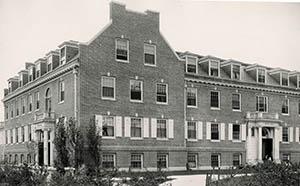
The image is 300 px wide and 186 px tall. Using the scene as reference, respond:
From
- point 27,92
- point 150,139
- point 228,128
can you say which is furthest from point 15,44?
point 228,128

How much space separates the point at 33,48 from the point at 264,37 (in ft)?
25.7

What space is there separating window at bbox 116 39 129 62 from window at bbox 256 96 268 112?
9.66 metres

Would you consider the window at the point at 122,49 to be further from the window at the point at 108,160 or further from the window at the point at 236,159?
the window at the point at 236,159

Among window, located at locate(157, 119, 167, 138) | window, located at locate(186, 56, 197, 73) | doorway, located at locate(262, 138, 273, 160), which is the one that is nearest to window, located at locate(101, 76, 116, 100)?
window, located at locate(157, 119, 167, 138)

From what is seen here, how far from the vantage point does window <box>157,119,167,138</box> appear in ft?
68.0

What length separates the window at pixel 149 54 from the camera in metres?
20.4

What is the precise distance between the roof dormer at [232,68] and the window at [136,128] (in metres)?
7.58

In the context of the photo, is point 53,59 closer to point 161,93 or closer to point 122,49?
point 122,49

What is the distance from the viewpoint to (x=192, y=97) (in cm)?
2266

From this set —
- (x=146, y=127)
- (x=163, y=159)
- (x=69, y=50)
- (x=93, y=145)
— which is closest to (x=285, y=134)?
(x=163, y=159)

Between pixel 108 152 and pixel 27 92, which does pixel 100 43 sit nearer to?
pixel 108 152

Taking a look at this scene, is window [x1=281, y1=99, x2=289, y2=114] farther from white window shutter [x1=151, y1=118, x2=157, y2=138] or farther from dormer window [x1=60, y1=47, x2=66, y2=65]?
dormer window [x1=60, y1=47, x2=66, y2=65]

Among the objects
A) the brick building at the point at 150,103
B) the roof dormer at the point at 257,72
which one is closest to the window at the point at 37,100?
the brick building at the point at 150,103

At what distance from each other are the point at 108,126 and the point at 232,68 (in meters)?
9.54
